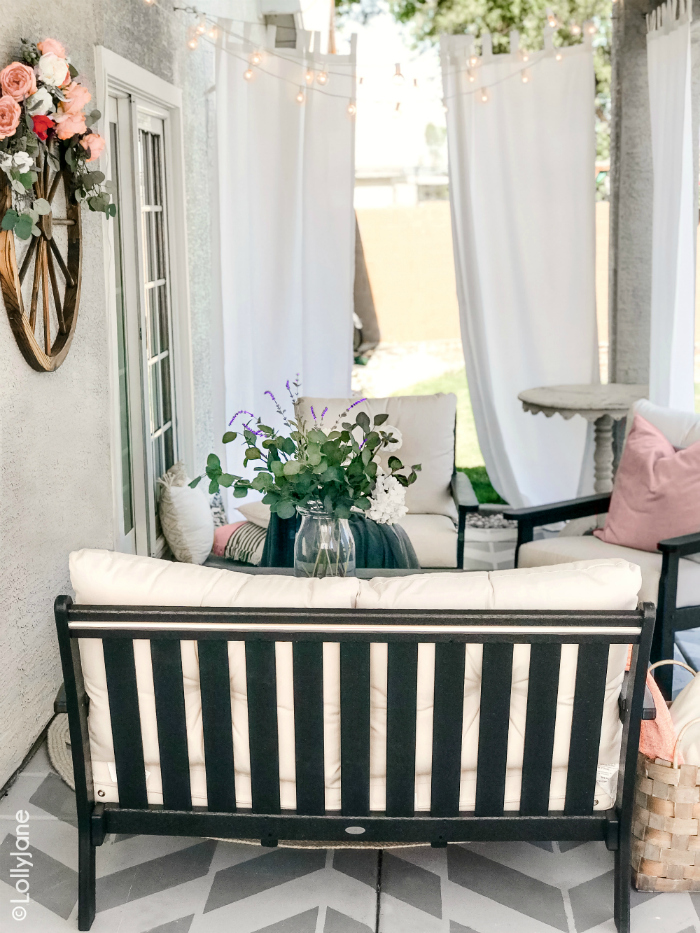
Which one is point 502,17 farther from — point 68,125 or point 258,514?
point 68,125

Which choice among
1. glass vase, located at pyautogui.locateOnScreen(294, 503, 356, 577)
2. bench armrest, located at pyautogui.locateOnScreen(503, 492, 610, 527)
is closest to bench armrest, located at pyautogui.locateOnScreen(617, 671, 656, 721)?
glass vase, located at pyautogui.locateOnScreen(294, 503, 356, 577)

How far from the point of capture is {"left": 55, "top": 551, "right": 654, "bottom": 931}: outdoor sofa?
1.76 m

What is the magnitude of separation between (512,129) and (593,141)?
410 mm

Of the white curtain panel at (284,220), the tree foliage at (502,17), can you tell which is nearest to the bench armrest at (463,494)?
the white curtain panel at (284,220)

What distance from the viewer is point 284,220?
465cm

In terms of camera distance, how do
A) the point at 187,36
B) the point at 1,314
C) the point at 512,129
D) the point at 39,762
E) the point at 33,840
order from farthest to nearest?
the point at 512,129 < the point at 187,36 < the point at 39,762 < the point at 1,314 < the point at 33,840

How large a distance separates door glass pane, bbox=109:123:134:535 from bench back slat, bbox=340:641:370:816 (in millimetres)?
2114

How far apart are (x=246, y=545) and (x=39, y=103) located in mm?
1817

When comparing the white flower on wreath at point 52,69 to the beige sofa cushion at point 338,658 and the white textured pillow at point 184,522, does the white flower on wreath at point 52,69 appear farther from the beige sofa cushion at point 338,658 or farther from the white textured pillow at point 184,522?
the white textured pillow at point 184,522

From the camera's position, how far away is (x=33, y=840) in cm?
224

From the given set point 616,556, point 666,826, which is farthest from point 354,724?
point 616,556

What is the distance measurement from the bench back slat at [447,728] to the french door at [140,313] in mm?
1978

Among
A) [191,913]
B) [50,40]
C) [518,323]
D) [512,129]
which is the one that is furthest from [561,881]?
[512,129]

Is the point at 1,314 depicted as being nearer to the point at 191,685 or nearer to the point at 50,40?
the point at 50,40
